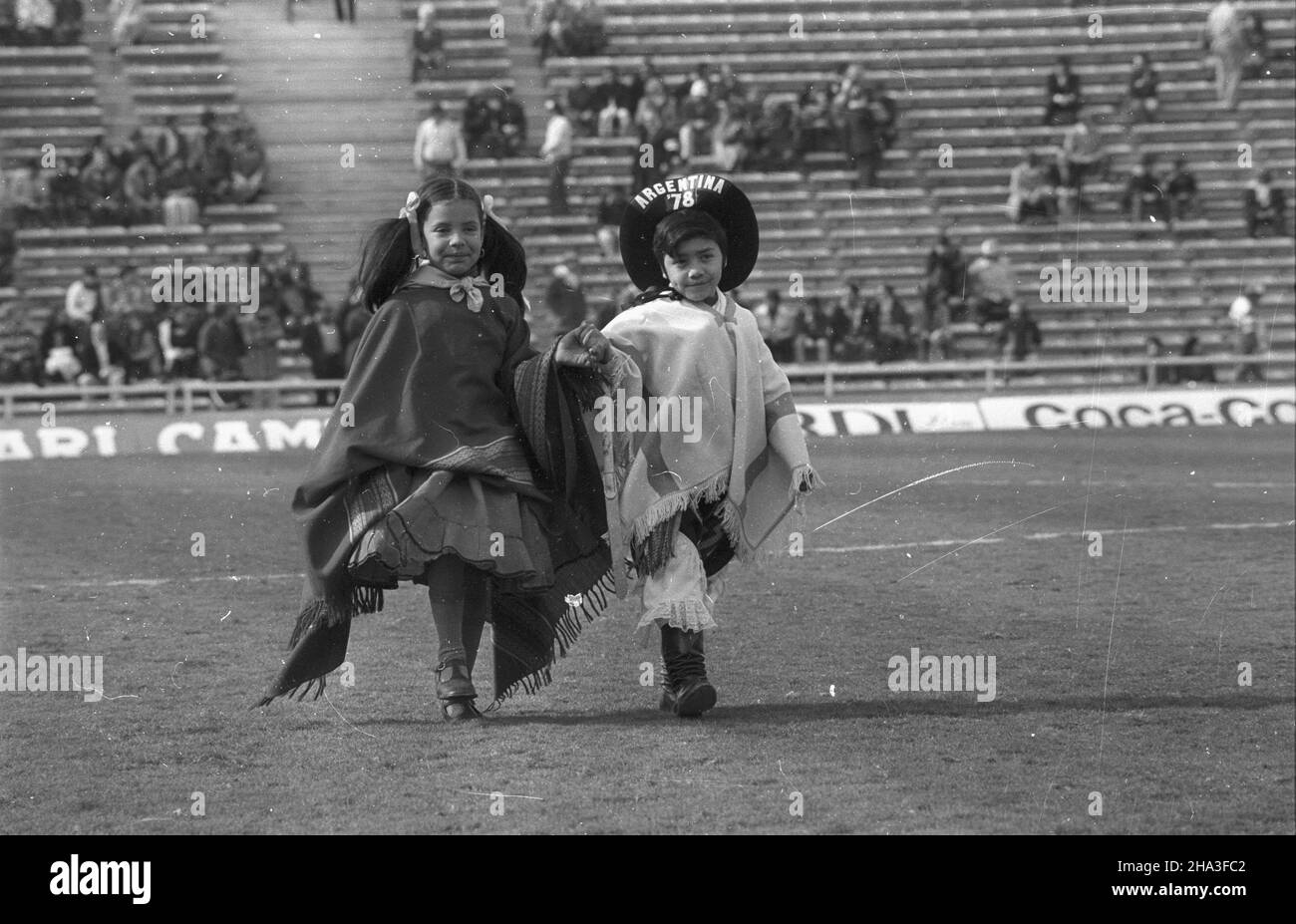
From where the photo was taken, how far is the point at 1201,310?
21.2m

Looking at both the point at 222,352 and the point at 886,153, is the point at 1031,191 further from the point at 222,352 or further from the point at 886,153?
the point at 222,352

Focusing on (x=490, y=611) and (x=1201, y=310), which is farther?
(x=1201, y=310)

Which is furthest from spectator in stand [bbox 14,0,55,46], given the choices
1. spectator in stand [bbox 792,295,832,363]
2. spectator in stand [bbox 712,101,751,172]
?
spectator in stand [bbox 792,295,832,363]

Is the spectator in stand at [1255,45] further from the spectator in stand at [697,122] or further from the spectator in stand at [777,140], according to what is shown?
the spectator in stand at [697,122]

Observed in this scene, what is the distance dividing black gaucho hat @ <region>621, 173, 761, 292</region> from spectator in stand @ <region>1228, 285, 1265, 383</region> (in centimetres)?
1572

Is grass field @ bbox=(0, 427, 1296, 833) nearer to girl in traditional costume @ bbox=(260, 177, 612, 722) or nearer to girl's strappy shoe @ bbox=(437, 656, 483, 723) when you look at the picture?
girl's strappy shoe @ bbox=(437, 656, 483, 723)

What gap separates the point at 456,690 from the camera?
550 centimetres

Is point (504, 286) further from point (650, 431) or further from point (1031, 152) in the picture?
point (1031, 152)

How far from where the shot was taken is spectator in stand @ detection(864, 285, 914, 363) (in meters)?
19.2

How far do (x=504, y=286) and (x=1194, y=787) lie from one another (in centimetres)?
243

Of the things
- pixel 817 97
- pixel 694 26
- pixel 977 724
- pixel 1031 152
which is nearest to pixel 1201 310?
pixel 1031 152

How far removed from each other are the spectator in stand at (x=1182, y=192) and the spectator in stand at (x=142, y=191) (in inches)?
444
